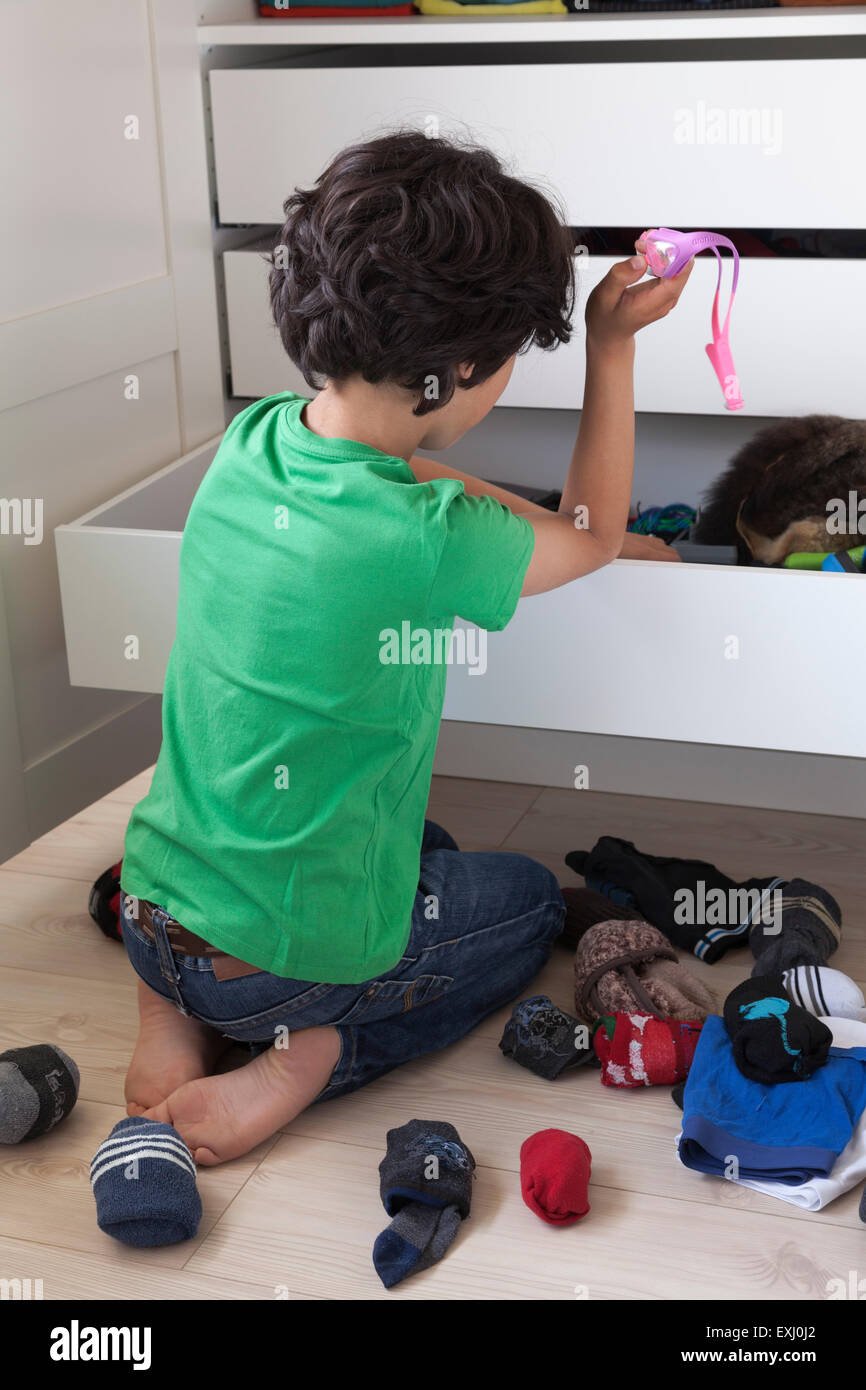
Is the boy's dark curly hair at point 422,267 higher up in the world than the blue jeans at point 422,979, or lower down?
higher up

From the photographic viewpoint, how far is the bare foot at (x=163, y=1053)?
116 cm

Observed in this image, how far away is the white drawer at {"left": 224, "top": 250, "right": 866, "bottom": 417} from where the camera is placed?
1598mm

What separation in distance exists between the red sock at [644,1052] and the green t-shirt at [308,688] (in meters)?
0.21

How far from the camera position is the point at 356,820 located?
3.64 ft

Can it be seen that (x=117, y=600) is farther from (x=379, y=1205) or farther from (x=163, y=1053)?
(x=379, y=1205)

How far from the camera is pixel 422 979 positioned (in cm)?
121

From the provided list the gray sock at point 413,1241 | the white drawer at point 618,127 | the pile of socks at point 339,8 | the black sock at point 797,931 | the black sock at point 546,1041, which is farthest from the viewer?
the pile of socks at point 339,8

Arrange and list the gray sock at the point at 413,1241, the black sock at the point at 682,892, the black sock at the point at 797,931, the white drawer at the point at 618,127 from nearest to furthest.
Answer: the gray sock at the point at 413,1241
the black sock at the point at 797,931
the black sock at the point at 682,892
the white drawer at the point at 618,127

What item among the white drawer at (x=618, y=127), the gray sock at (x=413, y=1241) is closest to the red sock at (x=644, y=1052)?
the gray sock at (x=413, y=1241)

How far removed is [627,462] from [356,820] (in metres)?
0.39

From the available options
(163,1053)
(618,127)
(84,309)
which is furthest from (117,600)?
(618,127)

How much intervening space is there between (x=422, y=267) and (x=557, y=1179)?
0.68m

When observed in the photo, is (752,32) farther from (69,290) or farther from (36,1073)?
(36,1073)

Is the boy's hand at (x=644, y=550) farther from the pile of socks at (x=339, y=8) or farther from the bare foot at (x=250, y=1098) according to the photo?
the pile of socks at (x=339, y=8)
